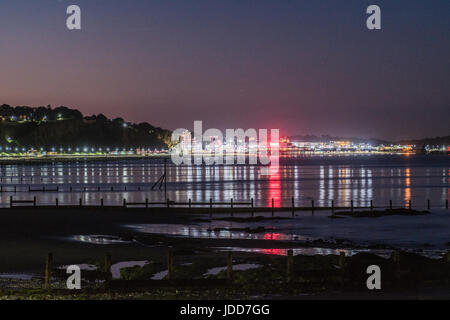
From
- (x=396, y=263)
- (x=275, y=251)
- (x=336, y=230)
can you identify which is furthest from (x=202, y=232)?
(x=396, y=263)

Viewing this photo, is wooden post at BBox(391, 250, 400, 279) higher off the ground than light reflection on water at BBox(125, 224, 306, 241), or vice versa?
wooden post at BBox(391, 250, 400, 279)

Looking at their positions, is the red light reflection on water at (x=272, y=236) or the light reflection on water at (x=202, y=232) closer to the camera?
the red light reflection on water at (x=272, y=236)

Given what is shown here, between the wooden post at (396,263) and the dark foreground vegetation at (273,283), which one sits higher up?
the wooden post at (396,263)

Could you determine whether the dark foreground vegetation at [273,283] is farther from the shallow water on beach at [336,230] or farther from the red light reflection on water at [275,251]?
the shallow water on beach at [336,230]

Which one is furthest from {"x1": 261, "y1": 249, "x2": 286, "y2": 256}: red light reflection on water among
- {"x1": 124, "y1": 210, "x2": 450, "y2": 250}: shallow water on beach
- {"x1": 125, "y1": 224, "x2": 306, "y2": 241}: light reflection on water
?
{"x1": 125, "y1": 224, "x2": 306, "y2": 241}: light reflection on water

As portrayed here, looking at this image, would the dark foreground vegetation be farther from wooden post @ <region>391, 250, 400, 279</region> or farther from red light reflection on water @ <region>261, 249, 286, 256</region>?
red light reflection on water @ <region>261, 249, 286, 256</region>

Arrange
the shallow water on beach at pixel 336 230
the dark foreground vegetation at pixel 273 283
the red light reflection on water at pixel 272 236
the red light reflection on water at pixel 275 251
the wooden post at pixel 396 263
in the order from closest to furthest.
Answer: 1. the dark foreground vegetation at pixel 273 283
2. the wooden post at pixel 396 263
3. the red light reflection on water at pixel 275 251
4. the shallow water on beach at pixel 336 230
5. the red light reflection on water at pixel 272 236

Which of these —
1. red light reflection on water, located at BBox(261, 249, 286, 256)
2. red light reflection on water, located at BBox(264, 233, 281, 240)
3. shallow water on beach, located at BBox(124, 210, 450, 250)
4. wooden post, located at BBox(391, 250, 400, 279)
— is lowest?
shallow water on beach, located at BBox(124, 210, 450, 250)

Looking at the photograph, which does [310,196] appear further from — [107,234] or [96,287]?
[96,287]

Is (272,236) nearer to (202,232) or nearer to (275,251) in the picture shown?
(202,232)

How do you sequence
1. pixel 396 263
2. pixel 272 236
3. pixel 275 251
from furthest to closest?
pixel 272 236 → pixel 275 251 → pixel 396 263

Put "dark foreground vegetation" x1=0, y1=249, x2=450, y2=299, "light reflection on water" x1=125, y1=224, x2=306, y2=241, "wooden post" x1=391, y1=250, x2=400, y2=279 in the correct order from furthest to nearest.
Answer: "light reflection on water" x1=125, y1=224, x2=306, y2=241 < "wooden post" x1=391, y1=250, x2=400, y2=279 < "dark foreground vegetation" x1=0, y1=249, x2=450, y2=299

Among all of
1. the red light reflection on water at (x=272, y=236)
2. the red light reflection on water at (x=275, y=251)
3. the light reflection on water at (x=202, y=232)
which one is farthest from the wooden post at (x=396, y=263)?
the red light reflection on water at (x=272, y=236)

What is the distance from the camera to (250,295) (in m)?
17.8
